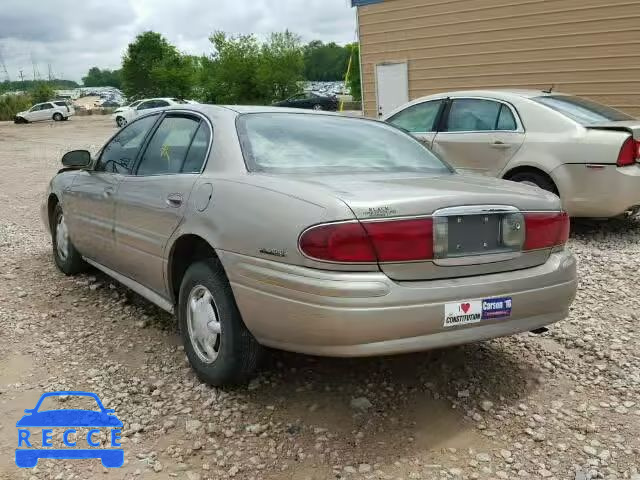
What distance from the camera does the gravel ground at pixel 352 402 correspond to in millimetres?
2768

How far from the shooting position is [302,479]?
2658 mm

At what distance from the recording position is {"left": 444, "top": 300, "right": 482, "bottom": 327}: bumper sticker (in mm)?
2830

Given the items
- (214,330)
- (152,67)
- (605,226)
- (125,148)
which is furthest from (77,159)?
(152,67)

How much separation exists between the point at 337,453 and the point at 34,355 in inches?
85.4

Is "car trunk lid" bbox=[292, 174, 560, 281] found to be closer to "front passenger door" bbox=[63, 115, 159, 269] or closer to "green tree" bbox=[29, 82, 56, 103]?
"front passenger door" bbox=[63, 115, 159, 269]

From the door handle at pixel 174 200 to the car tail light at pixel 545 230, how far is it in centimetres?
180

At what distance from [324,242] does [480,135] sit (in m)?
4.81

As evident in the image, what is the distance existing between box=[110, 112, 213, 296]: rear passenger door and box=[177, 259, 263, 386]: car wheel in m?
0.33

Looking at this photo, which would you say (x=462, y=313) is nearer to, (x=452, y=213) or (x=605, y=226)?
(x=452, y=213)

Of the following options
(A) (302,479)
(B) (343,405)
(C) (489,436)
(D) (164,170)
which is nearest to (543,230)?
(C) (489,436)

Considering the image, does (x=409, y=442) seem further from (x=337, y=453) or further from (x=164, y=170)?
(x=164, y=170)

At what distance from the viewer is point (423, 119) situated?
7.77m

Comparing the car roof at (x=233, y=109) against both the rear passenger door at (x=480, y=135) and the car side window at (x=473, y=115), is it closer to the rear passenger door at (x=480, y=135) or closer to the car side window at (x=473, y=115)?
the rear passenger door at (x=480, y=135)

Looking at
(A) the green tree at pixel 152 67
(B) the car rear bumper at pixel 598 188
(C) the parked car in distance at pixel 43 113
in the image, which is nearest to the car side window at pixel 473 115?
(B) the car rear bumper at pixel 598 188
